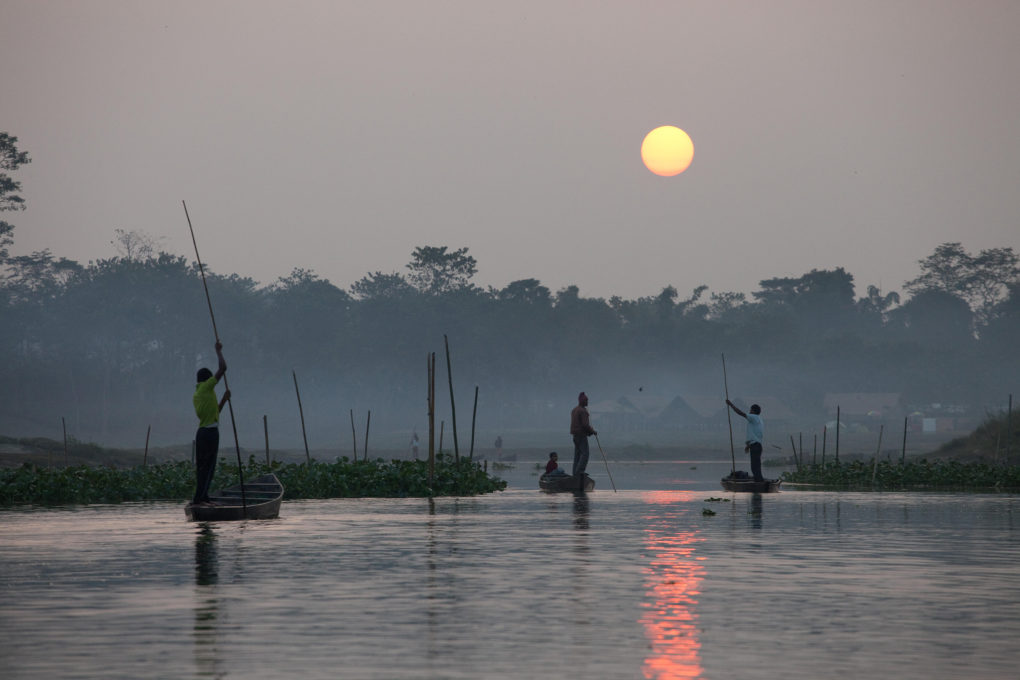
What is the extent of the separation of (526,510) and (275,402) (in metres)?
119

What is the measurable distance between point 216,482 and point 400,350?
111 metres

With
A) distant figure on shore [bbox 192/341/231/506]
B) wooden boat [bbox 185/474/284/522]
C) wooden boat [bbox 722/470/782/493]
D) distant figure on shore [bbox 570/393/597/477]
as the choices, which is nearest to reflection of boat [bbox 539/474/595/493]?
distant figure on shore [bbox 570/393/597/477]

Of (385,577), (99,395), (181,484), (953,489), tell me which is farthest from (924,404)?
(385,577)

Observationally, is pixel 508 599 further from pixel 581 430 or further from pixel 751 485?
pixel 751 485

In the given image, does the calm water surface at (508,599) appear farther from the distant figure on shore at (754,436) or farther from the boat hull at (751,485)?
the boat hull at (751,485)

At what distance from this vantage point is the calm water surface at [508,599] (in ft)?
29.9

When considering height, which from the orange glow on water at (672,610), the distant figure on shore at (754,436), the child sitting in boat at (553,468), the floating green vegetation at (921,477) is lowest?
the orange glow on water at (672,610)

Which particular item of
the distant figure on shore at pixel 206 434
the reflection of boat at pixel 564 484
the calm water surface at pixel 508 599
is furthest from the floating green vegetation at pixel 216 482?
the distant figure on shore at pixel 206 434

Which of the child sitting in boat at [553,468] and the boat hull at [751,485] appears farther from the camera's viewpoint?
the child sitting in boat at [553,468]

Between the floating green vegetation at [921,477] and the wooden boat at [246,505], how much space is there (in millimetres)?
22281

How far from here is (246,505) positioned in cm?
2305

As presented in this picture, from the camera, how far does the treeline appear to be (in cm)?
12438

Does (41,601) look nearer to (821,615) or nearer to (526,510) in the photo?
(821,615)

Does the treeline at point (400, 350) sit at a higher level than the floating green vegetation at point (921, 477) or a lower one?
higher
